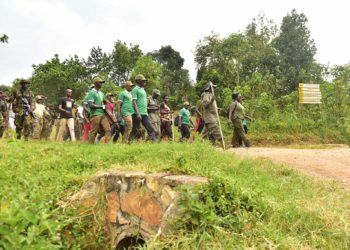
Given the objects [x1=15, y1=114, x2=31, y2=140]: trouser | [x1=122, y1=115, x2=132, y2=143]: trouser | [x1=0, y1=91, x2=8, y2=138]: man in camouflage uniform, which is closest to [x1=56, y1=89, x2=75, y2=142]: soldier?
[x1=15, y1=114, x2=31, y2=140]: trouser

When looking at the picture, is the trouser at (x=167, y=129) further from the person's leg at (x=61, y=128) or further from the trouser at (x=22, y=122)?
the trouser at (x=22, y=122)

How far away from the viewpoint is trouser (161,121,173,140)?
40.7 feet

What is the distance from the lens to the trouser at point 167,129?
12.4 meters

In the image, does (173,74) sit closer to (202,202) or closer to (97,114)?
(97,114)

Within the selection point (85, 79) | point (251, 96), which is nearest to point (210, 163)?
point (251, 96)

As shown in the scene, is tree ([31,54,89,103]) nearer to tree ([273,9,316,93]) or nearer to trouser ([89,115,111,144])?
tree ([273,9,316,93])

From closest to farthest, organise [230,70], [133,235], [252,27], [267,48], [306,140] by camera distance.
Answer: [133,235]
[306,140]
[230,70]
[267,48]
[252,27]

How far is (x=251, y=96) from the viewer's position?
1853 cm

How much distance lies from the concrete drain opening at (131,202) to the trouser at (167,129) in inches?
264

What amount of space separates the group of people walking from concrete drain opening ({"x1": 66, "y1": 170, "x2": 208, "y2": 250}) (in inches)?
125

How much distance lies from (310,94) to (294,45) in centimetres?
1431

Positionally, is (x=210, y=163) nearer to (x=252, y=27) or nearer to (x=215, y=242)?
(x=215, y=242)

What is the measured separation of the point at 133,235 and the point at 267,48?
25.4 metres

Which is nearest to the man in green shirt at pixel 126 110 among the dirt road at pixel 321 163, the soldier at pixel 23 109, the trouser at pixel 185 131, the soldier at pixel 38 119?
the soldier at pixel 23 109
